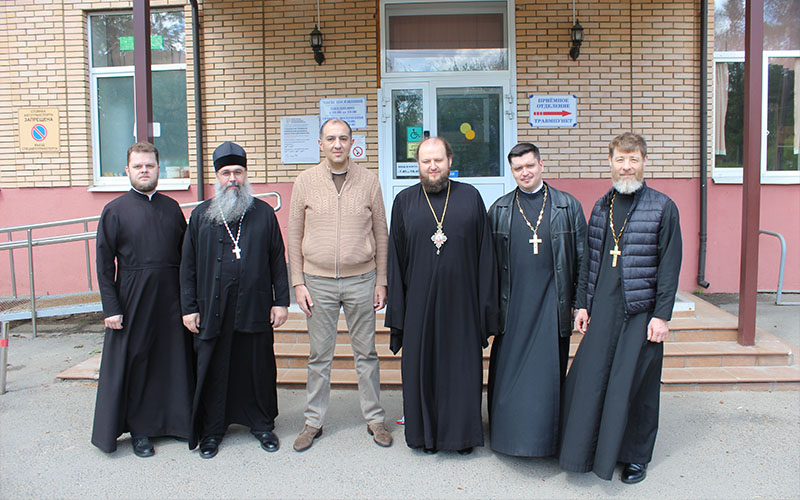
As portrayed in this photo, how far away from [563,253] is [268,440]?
2.17m

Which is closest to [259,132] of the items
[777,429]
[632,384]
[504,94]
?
[504,94]

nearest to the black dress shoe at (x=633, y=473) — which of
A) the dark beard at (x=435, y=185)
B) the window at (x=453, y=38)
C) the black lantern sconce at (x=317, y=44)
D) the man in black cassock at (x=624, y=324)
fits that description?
the man in black cassock at (x=624, y=324)

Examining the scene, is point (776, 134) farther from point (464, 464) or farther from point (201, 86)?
point (201, 86)

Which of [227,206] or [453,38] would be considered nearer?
[227,206]

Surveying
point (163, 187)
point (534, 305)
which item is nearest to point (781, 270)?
point (534, 305)

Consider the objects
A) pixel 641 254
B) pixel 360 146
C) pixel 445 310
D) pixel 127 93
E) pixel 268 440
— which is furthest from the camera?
pixel 127 93

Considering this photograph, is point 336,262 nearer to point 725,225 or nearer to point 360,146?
point 360,146

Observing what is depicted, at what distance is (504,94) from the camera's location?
7.29 m

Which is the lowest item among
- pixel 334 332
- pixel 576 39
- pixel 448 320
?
pixel 334 332

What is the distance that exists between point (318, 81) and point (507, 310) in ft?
15.7

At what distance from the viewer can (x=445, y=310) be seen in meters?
3.62

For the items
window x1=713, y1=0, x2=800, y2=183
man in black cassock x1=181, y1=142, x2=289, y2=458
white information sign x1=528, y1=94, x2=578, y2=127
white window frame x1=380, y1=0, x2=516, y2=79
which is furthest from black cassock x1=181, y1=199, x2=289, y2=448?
window x1=713, y1=0, x2=800, y2=183

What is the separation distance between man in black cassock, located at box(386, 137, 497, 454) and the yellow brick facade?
12.7 feet

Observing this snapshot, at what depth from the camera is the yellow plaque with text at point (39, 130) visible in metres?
7.74
